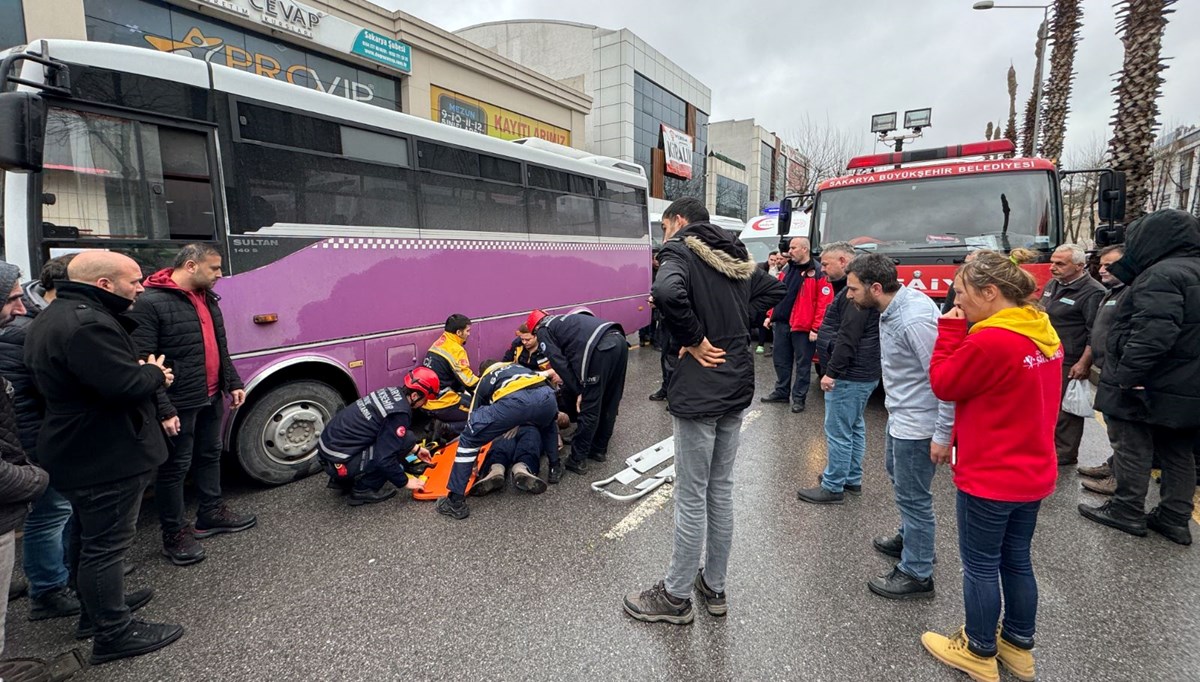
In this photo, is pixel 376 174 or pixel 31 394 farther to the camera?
pixel 376 174

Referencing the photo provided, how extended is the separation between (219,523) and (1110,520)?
5.92m

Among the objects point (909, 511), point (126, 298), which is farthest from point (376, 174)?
point (909, 511)

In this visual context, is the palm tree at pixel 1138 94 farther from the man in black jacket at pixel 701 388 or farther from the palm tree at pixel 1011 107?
the palm tree at pixel 1011 107

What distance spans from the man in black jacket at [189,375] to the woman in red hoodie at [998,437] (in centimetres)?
403

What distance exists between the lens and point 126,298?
2.47m

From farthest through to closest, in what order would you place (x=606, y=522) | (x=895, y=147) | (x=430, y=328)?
(x=895, y=147)
(x=430, y=328)
(x=606, y=522)

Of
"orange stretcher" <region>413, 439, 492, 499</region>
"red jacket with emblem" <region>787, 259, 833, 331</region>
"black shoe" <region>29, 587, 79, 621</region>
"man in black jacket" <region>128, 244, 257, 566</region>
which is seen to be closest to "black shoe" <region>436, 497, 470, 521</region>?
"orange stretcher" <region>413, 439, 492, 499</region>

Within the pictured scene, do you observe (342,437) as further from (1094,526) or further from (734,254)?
(1094,526)

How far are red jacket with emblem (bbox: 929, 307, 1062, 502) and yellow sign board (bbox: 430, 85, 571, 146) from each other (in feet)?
47.1

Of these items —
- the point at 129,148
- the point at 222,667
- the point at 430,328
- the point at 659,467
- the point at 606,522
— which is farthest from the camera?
the point at 430,328

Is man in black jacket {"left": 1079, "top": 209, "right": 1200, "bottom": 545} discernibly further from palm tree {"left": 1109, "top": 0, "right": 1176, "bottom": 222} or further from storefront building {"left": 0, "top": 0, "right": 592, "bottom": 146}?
storefront building {"left": 0, "top": 0, "right": 592, "bottom": 146}

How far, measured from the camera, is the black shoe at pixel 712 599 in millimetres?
2773

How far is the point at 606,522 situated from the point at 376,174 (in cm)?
362

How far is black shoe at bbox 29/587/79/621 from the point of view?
2.78 m
